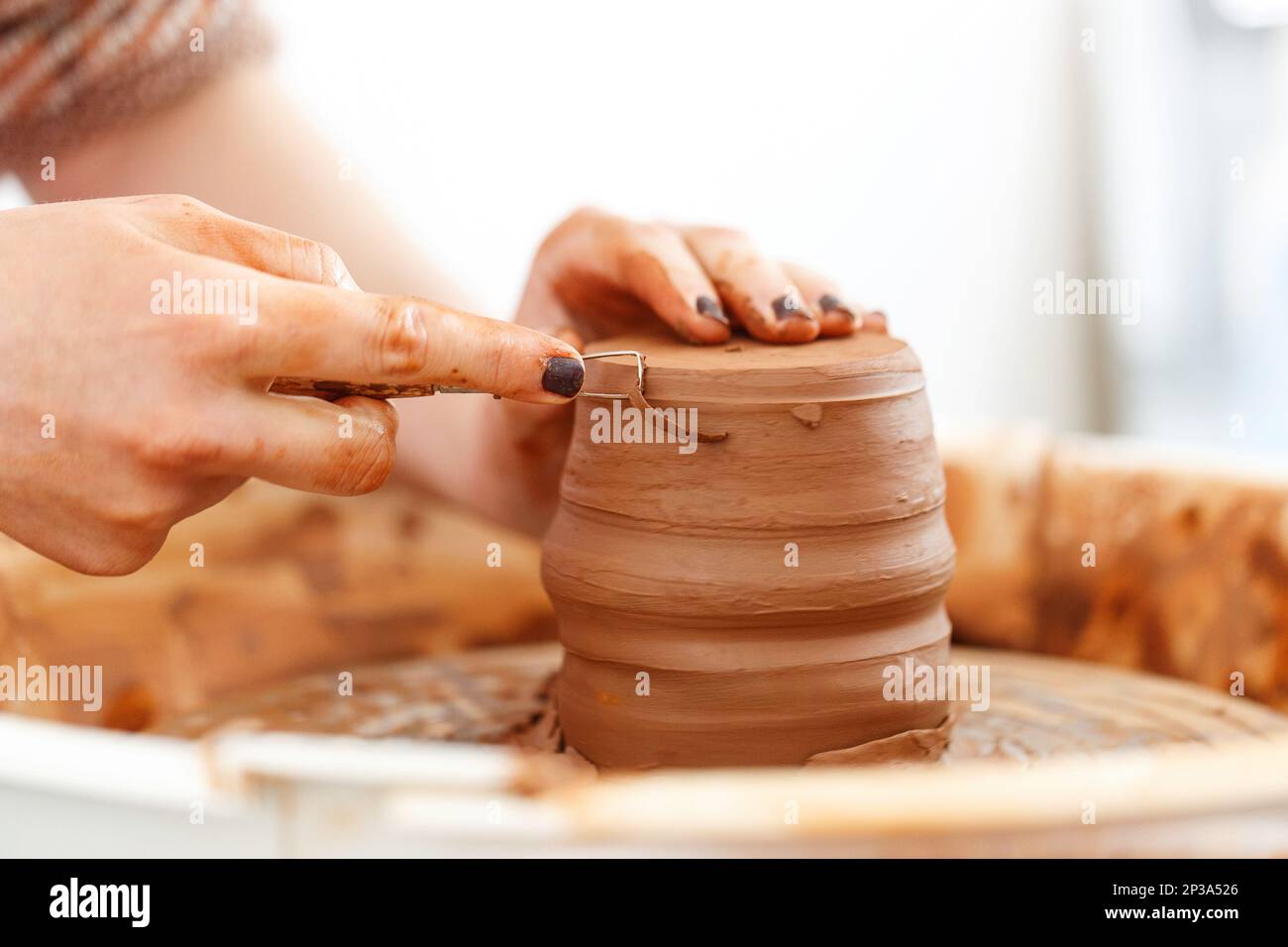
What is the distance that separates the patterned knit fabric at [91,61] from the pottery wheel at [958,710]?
0.61 m

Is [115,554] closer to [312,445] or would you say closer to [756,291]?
[312,445]

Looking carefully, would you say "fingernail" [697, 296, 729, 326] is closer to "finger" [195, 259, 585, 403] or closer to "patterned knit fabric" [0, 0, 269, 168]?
"finger" [195, 259, 585, 403]

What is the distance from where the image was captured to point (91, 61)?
Result: 1253 millimetres

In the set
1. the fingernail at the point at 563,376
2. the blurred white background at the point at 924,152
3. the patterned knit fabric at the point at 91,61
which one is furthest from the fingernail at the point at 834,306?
the blurred white background at the point at 924,152

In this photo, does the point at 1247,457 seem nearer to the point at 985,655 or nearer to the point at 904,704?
the point at 985,655

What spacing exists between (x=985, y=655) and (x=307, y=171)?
85cm

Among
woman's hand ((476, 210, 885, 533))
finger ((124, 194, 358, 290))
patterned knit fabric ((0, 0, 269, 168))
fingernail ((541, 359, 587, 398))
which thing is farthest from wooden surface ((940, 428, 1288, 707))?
patterned knit fabric ((0, 0, 269, 168))

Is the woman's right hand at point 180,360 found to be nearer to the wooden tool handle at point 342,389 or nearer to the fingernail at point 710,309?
the wooden tool handle at point 342,389

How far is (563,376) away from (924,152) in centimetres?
219

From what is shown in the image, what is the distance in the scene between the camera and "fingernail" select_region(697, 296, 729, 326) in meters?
0.93

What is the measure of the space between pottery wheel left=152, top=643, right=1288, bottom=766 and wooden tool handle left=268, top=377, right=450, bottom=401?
12.8 inches

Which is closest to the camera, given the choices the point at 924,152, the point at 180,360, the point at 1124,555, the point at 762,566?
the point at 180,360

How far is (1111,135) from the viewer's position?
9.18ft

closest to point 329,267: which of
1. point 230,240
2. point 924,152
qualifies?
point 230,240
